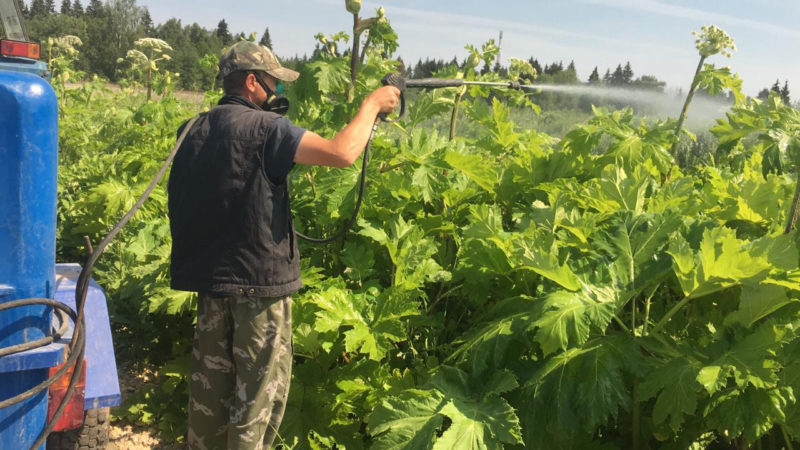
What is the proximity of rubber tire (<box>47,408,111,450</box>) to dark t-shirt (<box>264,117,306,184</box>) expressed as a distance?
1.54 metres

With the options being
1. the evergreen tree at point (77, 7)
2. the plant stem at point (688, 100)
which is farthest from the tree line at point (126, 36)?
the plant stem at point (688, 100)

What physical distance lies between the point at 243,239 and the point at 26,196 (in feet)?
2.98

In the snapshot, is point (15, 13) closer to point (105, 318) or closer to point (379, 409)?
point (105, 318)

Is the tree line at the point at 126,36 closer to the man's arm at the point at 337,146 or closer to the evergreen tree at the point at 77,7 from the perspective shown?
the evergreen tree at the point at 77,7

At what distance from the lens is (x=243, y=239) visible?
111 inches

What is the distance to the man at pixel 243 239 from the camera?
9.08 ft

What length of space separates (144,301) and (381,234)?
171 cm

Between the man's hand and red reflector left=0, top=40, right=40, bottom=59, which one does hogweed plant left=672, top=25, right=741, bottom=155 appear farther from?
red reflector left=0, top=40, right=40, bottom=59

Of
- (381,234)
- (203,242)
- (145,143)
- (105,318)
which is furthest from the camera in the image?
(145,143)

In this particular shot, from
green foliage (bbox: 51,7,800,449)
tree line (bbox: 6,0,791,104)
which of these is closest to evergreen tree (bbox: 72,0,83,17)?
tree line (bbox: 6,0,791,104)

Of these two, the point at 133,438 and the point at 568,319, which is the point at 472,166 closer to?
the point at 568,319

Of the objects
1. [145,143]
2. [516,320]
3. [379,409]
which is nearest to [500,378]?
[516,320]

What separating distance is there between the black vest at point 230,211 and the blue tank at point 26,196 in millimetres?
711

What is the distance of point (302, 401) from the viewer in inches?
135
